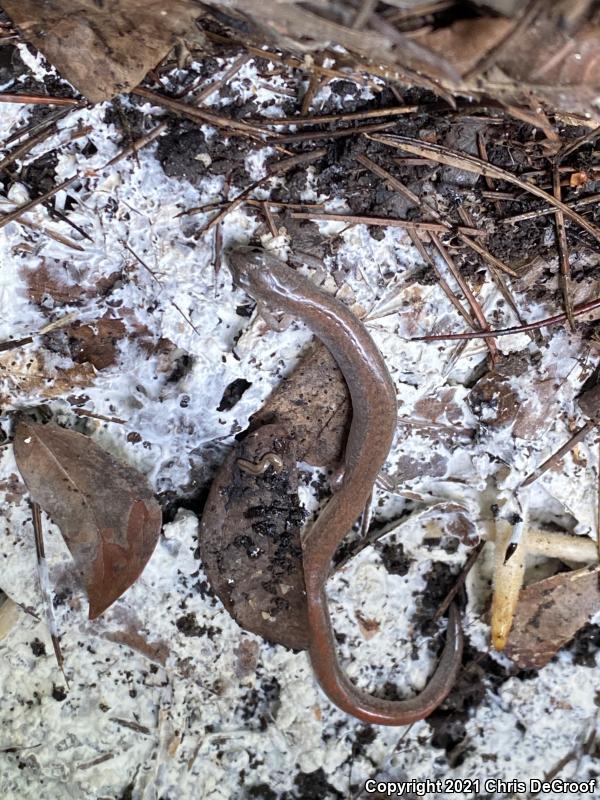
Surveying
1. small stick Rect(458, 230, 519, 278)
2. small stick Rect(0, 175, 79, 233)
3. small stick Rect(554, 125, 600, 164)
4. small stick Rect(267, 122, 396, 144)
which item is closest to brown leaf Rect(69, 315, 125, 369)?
small stick Rect(0, 175, 79, 233)

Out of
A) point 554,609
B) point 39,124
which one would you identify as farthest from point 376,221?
point 554,609

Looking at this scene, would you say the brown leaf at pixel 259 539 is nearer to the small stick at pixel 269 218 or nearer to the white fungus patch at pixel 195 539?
the white fungus patch at pixel 195 539

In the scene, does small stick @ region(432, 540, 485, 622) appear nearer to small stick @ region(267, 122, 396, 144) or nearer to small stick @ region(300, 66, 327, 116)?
small stick @ region(267, 122, 396, 144)

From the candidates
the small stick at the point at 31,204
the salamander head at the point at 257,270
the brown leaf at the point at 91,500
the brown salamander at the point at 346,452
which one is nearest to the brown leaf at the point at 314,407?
the brown salamander at the point at 346,452

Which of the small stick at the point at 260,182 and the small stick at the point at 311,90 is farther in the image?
the small stick at the point at 260,182

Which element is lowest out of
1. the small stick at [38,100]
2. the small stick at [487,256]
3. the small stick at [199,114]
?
the small stick at [487,256]

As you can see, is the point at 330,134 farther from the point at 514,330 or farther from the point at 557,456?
the point at 557,456
